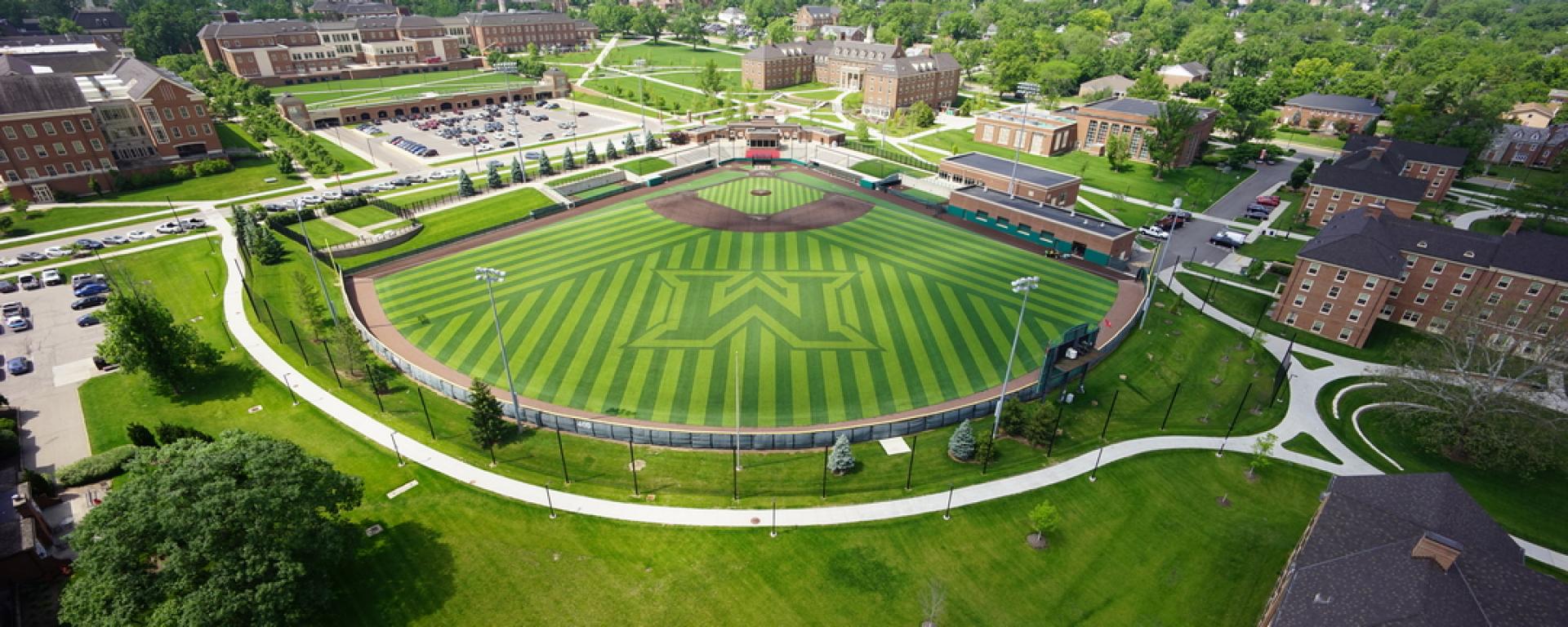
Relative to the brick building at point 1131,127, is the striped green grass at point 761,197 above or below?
below

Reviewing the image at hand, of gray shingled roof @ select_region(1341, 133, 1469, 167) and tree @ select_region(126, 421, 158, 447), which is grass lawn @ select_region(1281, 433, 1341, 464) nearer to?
gray shingled roof @ select_region(1341, 133, 1469, 167)

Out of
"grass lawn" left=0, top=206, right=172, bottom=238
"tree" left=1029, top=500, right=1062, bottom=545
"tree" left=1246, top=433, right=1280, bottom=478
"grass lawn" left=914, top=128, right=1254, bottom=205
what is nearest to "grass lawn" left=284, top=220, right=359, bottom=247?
"grass lawn" left=0, top=206, right=172, bottom=238

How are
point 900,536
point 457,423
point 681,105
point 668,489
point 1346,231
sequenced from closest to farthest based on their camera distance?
point 900,536, point 668,489, point 457,423, point 1346,231, point 681,105

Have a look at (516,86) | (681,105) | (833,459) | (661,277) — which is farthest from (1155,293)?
(516,86)

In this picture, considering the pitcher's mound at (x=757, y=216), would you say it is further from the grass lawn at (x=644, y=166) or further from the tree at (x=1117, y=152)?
the tree at (x=1117, y=152)

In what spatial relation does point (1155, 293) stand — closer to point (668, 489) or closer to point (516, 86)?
point (668, 489)

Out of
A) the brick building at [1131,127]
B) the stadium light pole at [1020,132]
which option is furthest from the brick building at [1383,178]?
the stadium light pole at [1020,132]

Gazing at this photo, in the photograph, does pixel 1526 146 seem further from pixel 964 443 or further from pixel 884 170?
pixel 964 443
